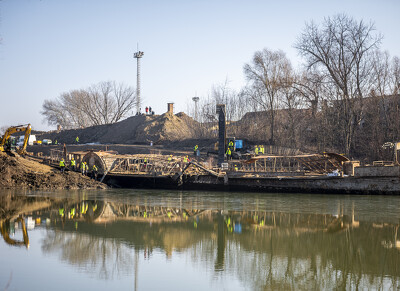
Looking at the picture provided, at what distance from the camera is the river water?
11.5 meters

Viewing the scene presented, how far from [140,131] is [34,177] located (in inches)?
1204

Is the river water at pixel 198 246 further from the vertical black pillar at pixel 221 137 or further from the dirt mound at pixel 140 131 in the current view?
the dirt mound at pixel 140 131

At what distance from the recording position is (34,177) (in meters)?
33.3

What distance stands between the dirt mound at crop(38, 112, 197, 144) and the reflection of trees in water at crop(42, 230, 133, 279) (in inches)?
1700

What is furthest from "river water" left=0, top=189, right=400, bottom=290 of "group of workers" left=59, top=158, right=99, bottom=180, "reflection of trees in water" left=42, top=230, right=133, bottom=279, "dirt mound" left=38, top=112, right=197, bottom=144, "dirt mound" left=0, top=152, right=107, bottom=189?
"dirt mound" left=38, top=112, right=197, bottom=144

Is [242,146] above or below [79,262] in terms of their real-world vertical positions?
above

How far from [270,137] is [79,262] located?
132 ft

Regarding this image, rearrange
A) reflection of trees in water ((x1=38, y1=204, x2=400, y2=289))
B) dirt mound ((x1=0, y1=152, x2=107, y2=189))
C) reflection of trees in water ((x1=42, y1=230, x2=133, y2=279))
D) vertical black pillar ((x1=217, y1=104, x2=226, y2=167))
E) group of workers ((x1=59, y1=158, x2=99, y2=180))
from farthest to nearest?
vertical black pillar ((x1=217, y1=104, x2=226, y2=167))
group of workers ((x1=59, y1=158, x2=99, y2=180))
dirt mound ((x1=0, y1=152, x2=107, y2=189))
reflection of trees in water ((x1=42, y1=230, x2=133, y2=279))
reflection of trees in water ((x1=38, y1=204, x2=400, y2=289))

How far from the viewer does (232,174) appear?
110 feet

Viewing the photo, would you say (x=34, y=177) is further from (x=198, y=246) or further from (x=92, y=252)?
(x=198, y=246)

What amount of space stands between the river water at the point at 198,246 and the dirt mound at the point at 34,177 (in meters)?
8.13

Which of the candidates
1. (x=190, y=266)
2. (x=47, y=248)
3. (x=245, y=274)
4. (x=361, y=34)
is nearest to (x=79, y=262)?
(x=47, y=248)

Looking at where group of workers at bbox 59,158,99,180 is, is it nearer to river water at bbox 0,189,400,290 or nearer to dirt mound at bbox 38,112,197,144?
river water at bbox 0,189,400,290

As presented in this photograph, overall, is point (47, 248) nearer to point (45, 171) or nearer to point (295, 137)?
point (45, 171)
